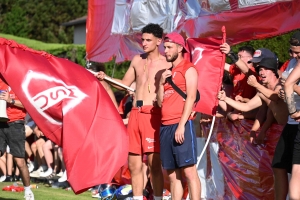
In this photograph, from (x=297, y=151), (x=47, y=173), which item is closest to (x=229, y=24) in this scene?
(x=297, y=151)

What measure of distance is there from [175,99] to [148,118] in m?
0.74

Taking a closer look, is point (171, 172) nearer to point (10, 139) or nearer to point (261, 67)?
point (261, 67)

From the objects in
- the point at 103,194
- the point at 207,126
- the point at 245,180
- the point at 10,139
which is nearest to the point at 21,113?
the point at 10,139

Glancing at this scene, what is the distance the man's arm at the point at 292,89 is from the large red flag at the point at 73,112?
6.41 feet

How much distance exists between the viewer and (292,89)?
7121mm

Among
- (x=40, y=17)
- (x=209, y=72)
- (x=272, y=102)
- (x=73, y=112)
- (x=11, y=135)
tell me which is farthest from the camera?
(x=40, y=17)

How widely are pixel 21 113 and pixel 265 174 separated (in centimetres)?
Result: 418

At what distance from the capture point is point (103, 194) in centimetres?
1092

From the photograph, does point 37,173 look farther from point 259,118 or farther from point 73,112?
point 259,118

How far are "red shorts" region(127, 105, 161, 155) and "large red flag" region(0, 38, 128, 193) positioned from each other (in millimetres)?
853

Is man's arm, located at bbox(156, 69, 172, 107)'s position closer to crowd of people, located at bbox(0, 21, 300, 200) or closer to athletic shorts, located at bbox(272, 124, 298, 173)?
crowd of people, located at bbox(0, 21, 300, 200)

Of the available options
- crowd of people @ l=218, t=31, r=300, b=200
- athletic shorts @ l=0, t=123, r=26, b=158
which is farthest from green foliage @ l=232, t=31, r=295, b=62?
athletic shorts @ l=0, t=123, r=26, b=158

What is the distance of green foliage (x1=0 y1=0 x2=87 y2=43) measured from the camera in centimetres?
5062

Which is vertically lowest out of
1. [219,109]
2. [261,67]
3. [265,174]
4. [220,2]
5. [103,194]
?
[103,194]
